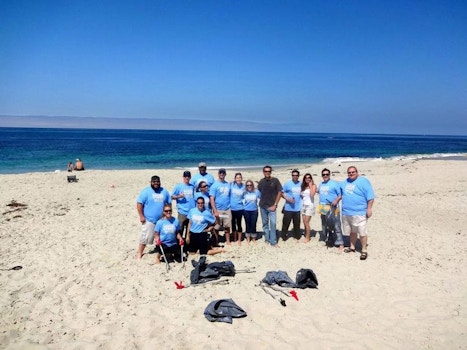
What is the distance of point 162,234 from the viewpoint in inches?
273

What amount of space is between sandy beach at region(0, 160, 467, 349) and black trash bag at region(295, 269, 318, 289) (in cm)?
14

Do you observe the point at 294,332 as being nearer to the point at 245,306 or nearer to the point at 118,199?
the point at 245,306

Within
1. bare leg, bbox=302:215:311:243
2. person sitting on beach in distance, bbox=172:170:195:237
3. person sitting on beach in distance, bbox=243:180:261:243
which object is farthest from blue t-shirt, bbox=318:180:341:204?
person sitting on beach in distance, bbox=172:170:195:237

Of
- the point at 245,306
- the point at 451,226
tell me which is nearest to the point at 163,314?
the point at 245,306

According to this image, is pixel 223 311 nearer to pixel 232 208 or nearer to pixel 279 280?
pixel 279 280

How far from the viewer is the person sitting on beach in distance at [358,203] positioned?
721 centimetres

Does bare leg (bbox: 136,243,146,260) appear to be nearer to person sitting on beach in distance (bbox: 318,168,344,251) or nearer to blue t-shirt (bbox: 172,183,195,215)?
blue t-shirt (bbox: 172,183,195,215)

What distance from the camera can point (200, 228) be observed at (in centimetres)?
734

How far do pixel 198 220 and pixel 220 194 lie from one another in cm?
96

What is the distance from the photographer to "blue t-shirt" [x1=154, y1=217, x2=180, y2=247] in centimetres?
695

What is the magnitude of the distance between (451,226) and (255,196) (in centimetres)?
604

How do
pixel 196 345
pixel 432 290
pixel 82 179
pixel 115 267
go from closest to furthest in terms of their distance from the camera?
pixel 196 345 < pixel 432 290 < pixel 115 267 < pixel 82 179

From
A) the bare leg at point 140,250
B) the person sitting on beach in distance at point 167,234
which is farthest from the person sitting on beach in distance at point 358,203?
the bare leg at point 140,250

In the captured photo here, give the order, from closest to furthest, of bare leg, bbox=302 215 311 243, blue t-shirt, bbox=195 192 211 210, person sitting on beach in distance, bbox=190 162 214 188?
blue t-shirt, bbox=195 192 211 210, person sitting on beach in distance, bbox=190 162 214 188, bare leg, bbox=302 215 311 243
